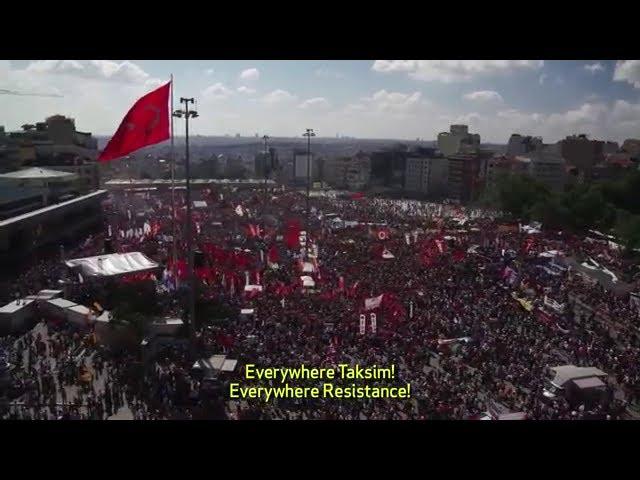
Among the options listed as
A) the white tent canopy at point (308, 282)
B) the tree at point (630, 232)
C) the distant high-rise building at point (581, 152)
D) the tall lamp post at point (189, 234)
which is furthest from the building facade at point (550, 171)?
the tall lamp post at point (189, 234)

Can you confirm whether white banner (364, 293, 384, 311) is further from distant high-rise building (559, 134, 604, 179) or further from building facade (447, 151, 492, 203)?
distant high-rise building (559, 134, 604, 179)

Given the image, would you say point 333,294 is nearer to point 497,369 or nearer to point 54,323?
A: point 497,369

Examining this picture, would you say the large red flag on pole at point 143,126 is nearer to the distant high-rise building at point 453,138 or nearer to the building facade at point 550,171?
the building facade at point 550,171

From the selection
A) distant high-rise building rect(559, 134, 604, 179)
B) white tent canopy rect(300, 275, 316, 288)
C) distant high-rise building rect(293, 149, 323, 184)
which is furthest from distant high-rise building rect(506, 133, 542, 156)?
white tent canopy rect(300, 275, 316, 288)

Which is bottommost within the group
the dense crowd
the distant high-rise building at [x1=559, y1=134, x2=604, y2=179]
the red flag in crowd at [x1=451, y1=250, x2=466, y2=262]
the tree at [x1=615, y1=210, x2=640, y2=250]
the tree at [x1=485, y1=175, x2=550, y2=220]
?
the dense crowd

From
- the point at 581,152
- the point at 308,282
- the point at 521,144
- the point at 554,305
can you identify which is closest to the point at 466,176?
the point at 581,152

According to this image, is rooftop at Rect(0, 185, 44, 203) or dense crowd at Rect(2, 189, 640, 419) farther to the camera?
rooftop at Rect(0, 185, 44, 203)
